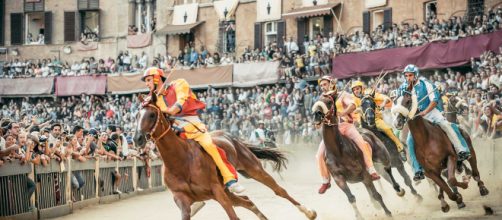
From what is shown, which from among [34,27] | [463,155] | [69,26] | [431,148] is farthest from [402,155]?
[34,27]

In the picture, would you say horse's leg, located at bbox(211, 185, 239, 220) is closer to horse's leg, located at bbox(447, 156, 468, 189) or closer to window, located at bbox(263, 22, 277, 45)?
horse's leg, located at bbox(447, 156, 468, 189)

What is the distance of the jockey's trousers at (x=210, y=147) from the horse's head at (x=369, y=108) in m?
4.93

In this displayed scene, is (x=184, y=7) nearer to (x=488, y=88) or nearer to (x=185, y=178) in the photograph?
(x=488, y=88)

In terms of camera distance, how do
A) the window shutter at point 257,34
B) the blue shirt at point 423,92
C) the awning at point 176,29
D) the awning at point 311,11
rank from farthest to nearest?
the awning at point 176,29
the window shutter at point 257,34
the awning at point 311,11
the blue shirt at point 423,92

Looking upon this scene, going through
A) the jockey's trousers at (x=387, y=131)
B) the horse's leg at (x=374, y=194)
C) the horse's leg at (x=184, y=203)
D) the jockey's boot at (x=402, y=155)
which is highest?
the jockey's trousers at (x=387, y=131)

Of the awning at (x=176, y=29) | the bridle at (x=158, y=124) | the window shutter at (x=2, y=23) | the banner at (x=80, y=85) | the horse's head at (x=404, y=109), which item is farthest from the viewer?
the window shutter at (x=2, y=23)

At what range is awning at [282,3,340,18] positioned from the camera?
139 feet

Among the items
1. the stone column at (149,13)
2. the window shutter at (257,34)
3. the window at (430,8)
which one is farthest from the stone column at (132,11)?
the window at (430,8)

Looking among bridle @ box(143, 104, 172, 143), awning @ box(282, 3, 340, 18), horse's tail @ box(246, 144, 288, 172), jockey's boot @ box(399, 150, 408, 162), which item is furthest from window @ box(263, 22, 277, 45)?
bridle @ box(143, 104, 172, 143)

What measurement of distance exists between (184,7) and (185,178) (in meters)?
39.9

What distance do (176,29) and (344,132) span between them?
1398 inches

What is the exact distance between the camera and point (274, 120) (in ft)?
112

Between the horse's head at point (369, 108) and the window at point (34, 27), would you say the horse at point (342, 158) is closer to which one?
the horse's head at point (369, 108)

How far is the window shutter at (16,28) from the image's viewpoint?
56812 mm
